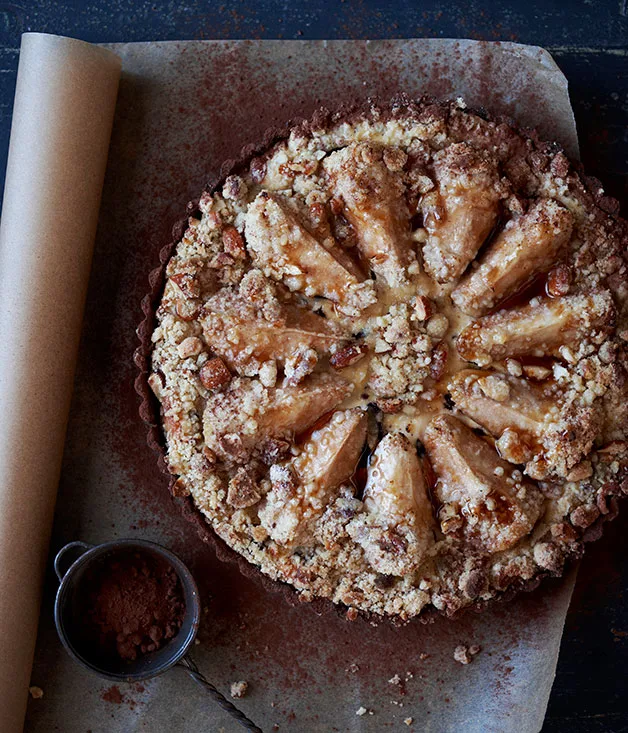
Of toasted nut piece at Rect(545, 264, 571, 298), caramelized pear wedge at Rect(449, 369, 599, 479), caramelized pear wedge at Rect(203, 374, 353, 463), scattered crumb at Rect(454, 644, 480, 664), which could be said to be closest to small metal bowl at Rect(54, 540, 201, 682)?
caramelized pear wedge at Rect(203, 374, 353, 463)

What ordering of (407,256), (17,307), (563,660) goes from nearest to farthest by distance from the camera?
A: (407,256) < (17,307) < (563,660)

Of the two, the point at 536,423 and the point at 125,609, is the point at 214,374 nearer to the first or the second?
the point at 125,609

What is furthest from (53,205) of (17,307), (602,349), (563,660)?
(563,660)

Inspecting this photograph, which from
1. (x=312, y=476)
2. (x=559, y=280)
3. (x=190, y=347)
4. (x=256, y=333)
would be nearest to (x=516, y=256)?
(x=559, y=280)

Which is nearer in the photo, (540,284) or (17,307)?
(540,284)

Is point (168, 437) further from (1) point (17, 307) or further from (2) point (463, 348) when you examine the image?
(2) point (463, 348)

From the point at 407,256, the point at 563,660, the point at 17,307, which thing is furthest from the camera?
the point at 563,660
